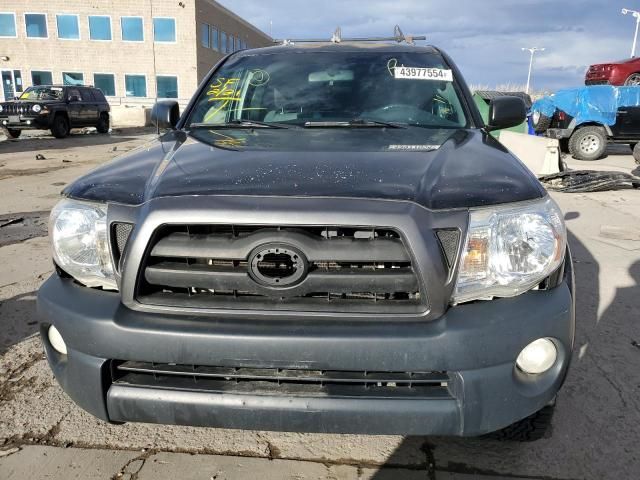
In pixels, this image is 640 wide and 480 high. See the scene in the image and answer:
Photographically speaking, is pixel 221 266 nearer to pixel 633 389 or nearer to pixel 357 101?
pixel 357 101

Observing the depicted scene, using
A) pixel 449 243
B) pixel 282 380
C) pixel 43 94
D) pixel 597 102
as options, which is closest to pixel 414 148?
pixel 449 243

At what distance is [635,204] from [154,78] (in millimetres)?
35506

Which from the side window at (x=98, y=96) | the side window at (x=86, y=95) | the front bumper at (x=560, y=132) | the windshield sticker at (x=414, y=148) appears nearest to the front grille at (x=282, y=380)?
the windshield sticker at (x=414, y=148)

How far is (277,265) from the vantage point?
1.66 metres

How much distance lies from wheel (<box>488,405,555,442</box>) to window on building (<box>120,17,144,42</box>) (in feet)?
132

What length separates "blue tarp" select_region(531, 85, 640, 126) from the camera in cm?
1240

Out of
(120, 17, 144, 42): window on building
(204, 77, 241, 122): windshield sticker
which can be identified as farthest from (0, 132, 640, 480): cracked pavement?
(120, 17, 144, 42): window on building

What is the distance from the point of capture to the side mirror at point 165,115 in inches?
122

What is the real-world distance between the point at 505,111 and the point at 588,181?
22.5 feet

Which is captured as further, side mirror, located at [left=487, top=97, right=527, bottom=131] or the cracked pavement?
side mirror, located at [left=487, top=97, right=527, bottom=131]

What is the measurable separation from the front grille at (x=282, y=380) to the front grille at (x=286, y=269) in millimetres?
211

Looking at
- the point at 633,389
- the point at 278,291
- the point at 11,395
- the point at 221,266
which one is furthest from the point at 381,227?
the point at 11,395

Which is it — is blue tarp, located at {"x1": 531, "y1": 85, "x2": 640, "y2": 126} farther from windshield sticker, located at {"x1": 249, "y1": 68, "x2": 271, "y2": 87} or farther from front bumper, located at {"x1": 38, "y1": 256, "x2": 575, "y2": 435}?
front bumper, located at {"x1": 38, "y1": 256, "x2": 575, "y2": 435}

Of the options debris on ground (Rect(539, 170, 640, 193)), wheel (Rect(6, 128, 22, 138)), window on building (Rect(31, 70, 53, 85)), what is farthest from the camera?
window on building (Rect(31, 70, 53, 85))
